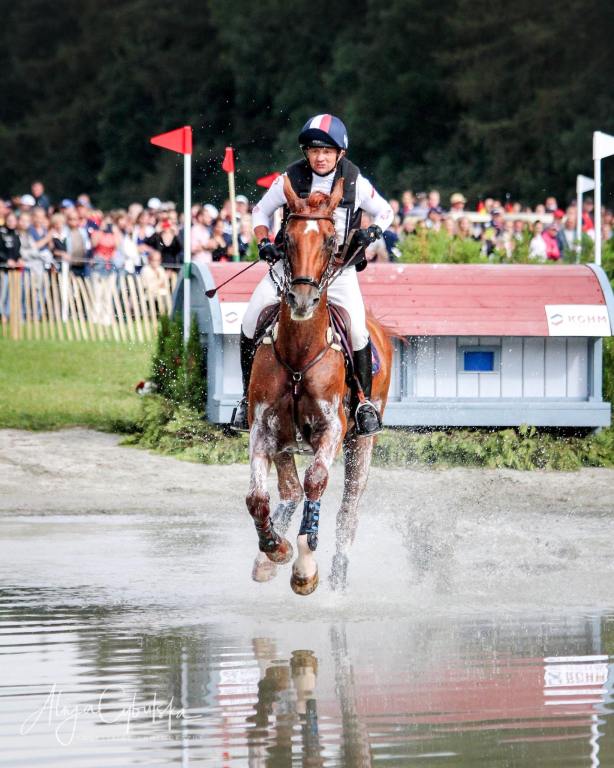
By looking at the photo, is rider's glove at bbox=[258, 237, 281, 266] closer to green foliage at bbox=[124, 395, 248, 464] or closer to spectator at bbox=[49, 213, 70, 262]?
green foliage at bbox=[124, 395, 248, 464]

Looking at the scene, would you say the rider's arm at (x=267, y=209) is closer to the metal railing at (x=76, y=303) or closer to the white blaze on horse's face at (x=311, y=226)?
the white blaze on horse's face at (x=311, y=226)

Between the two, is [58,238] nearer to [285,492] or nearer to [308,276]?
[285,492]

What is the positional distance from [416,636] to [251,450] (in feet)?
5.53

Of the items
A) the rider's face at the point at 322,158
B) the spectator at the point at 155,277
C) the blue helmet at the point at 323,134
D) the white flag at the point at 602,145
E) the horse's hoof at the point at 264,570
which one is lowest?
the horse's hoof at the point at 264,570

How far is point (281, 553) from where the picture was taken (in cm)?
895

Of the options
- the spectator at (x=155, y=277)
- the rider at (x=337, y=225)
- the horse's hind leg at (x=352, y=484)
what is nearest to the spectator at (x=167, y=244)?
the spectator at (x=155, y=277)

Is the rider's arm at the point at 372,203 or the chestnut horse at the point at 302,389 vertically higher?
the rider's arm at the point at 372,203

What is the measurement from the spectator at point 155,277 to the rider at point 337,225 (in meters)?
14.6

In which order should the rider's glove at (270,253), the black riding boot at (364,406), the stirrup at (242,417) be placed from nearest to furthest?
1. the rider's glove at (270,253)
2. the stirrup at (242,417)
3. the black riding boot at (364,406)

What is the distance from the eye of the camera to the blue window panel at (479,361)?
54.1ft

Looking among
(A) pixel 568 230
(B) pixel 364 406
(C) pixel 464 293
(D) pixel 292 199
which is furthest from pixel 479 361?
(A) pixel 568 230

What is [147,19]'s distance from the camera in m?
55.2

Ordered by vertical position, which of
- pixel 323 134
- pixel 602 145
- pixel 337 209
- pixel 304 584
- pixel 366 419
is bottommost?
pixel 304 584
